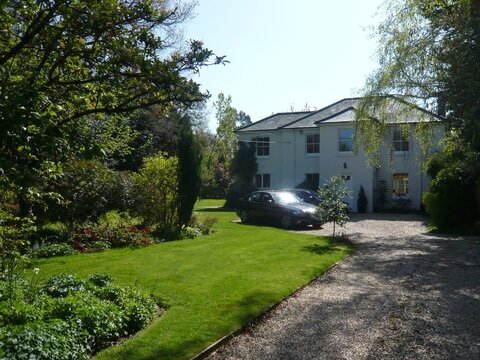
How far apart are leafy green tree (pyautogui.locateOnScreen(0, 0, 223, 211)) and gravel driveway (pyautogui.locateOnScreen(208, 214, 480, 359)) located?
305 cm

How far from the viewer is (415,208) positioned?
1150 inches

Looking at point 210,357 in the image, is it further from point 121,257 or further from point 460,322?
point 121,257

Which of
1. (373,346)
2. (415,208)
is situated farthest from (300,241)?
(415,208)

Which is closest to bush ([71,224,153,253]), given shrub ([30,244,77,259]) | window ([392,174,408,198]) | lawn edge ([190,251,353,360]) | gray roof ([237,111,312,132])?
A: shrub ([30,244,77,259])

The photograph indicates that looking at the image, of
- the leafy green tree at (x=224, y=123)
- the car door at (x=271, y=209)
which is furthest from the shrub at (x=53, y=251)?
the leafy green tree at (x=224, y=123)

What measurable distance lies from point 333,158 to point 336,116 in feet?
9.27

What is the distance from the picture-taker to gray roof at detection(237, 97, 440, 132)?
19.8 meters

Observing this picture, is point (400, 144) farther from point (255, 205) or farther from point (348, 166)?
point (255, 205)

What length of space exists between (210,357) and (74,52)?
3.66 m

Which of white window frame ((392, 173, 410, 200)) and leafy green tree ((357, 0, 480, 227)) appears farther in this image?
white window frame ((392, 173, 410, 200))

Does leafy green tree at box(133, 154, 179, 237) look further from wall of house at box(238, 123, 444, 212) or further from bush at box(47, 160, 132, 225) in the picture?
wall of house at box(238, 123, 444, 212)

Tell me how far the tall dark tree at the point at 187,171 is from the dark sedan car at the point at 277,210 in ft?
17.0

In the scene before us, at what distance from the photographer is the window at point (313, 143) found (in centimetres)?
3303

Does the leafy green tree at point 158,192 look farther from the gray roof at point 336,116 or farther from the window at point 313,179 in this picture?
the window at point 313,179
